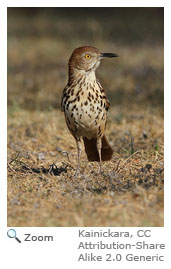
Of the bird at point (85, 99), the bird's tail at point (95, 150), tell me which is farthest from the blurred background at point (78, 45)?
the bird at point (85, 99)

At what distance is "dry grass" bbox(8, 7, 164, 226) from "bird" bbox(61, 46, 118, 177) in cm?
42

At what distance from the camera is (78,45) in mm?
11820

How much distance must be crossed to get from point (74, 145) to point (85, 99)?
5.26 feet

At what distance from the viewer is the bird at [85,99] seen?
482 cm

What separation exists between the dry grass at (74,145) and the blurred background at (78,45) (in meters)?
0.02

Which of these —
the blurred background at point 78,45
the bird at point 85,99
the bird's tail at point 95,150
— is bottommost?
the bird's tail at point 95,150

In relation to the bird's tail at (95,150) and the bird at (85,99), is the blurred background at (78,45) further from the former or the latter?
the bird at (85,99)

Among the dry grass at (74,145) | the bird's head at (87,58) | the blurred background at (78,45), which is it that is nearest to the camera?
the dry grass at (74,145)

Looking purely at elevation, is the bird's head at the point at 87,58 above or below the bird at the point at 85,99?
above

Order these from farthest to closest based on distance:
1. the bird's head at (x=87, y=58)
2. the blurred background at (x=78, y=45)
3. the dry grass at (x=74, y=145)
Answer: the blurred background at (x=78, y=45)
the bird's head at (x=87, y=58)
the dry grass at (x=74, y=145)

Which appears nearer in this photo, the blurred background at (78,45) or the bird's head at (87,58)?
the bird's head at (87,58)

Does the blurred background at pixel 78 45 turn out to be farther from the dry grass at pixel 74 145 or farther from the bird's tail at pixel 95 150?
the bird's tail at pixel 95 150

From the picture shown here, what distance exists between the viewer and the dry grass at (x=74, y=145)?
4.06 meters

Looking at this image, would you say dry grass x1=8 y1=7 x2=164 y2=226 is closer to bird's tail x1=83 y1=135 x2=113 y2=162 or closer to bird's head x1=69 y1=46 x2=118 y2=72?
bird's tail x1=83 y1=135 x2=113 y2=162
